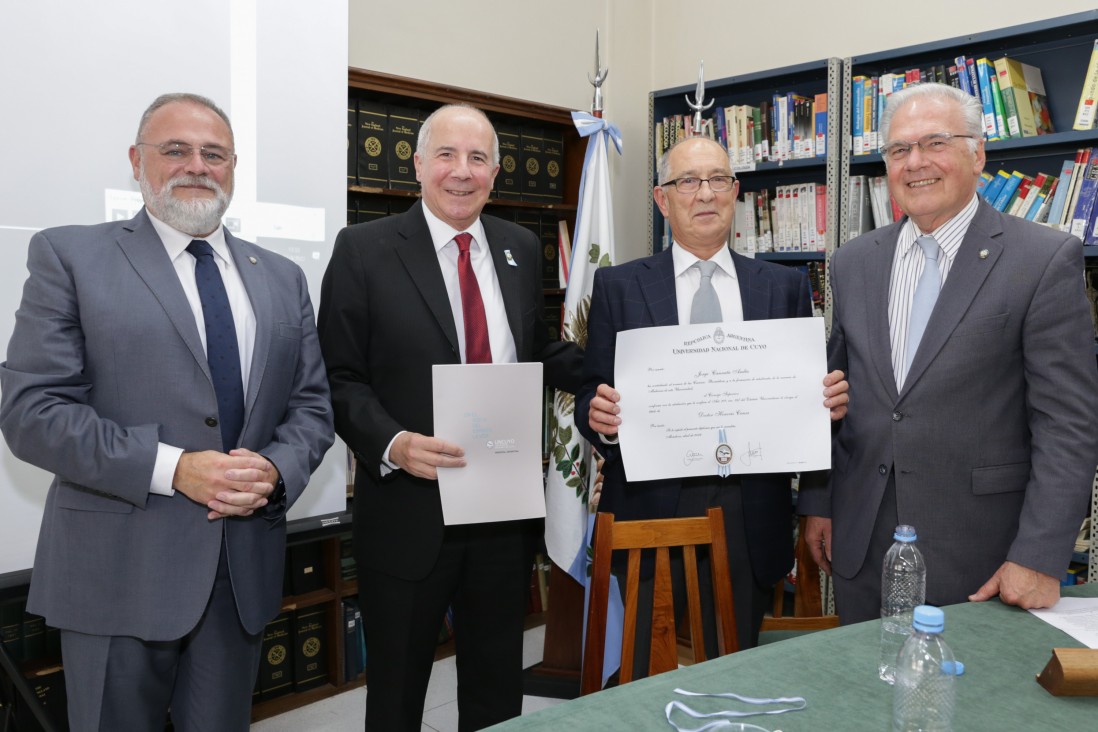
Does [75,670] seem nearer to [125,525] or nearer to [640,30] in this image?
[125,525]

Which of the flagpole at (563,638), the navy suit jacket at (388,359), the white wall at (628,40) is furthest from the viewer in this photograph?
the white wall at (628,40)

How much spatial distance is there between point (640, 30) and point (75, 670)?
477 centimetres

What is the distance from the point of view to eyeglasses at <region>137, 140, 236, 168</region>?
2.01 m

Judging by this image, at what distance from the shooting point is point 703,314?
2.30 meters

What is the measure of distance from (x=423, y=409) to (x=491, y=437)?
0.21m

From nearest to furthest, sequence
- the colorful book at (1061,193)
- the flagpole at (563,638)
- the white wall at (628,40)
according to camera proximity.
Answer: the colorful book at (1061,193) → the flagpole at (563,638) → the white wall at (628,40)

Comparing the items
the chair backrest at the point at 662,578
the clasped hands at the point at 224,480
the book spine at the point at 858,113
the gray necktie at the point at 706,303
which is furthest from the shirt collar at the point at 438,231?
the book spine at the point at 858,113

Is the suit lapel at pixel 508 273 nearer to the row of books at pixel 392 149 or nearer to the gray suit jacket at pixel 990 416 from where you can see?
the gray suit jacket at pixel 990 416

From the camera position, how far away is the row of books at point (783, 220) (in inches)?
167

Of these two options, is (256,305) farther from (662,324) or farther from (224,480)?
(662,324)

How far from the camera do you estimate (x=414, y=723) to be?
226 cm

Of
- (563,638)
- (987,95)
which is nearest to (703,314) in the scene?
(563,638)

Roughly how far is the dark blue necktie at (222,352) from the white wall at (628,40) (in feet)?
7.90

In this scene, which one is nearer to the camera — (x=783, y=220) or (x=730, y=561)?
(x=730, y=561)
